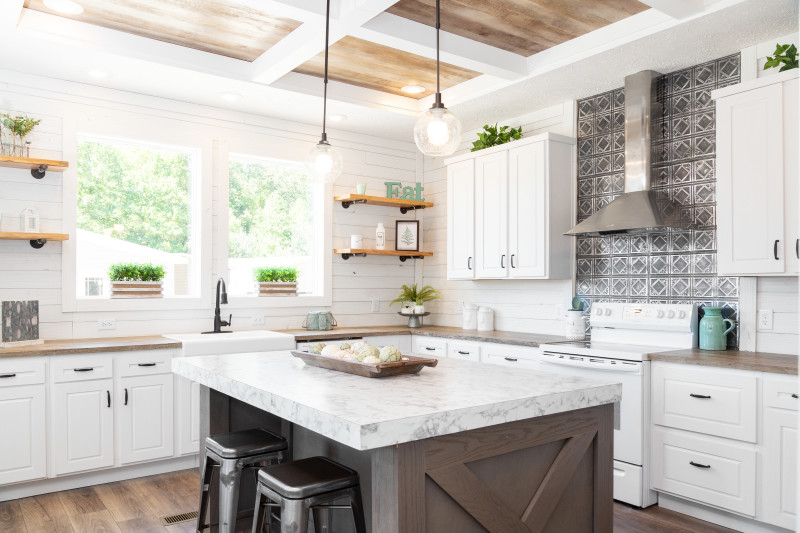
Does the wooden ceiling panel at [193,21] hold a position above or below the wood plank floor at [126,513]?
above

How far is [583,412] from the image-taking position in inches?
83.5

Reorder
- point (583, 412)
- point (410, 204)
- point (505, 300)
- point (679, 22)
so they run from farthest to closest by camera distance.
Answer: point (410, 204) → point (505, 300) → point (679, 22) → point (583, 412)

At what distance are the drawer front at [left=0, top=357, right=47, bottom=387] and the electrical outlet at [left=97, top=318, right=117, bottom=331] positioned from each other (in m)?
0.71

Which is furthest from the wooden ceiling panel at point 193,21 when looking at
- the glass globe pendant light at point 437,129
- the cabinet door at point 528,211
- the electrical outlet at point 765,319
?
the electrical outlet at point 765,319

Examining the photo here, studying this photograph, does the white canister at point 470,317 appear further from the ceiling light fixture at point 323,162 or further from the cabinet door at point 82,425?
the cabinet door at point 82,425

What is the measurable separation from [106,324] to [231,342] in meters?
0.95

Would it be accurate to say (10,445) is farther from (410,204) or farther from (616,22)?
(616,22)

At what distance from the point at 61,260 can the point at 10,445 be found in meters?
1.28

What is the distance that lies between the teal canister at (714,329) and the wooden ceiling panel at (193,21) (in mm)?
3019

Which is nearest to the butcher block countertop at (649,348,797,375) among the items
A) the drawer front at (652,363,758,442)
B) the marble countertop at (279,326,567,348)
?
the drawer front at (652,363,758,442)

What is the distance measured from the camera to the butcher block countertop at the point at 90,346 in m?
3.53

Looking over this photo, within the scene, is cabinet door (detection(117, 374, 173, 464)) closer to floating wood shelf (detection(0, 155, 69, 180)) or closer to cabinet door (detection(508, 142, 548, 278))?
floating wood shelf (detection(0, 155, 69, 180))

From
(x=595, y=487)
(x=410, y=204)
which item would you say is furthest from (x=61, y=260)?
(x=595, y=487)

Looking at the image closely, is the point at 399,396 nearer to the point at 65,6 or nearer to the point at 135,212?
the point at 65,6
